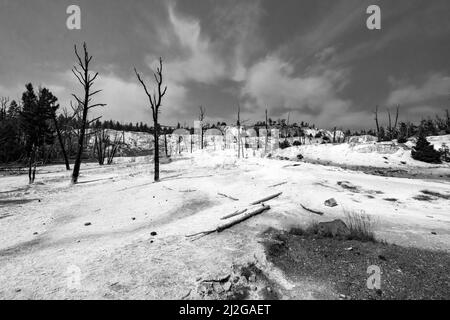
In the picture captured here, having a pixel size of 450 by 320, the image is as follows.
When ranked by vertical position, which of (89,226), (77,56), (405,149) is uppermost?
(77,56)

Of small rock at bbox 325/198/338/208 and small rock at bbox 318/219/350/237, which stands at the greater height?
small rock at bbox 325/198/338/208

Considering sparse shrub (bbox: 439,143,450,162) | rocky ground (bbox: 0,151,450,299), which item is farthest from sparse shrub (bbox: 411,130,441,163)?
rocky ground (bbox: 0,151,450,299)

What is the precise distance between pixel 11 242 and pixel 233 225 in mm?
5950

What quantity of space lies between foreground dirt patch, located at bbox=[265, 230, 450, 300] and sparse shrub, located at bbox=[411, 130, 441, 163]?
91.6ft

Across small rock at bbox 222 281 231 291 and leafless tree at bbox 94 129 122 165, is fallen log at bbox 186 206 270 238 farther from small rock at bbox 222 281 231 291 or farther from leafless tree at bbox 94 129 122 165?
leafless tree at bbox 94 129 122 165

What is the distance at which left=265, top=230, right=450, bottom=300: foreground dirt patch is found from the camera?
12.3ft

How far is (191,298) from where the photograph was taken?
3.61 m

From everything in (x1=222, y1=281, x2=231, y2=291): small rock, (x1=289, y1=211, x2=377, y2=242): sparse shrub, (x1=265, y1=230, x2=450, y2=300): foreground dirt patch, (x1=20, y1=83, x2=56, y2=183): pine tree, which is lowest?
(x1=222, y1=281, x2=231, y2=291): small rock

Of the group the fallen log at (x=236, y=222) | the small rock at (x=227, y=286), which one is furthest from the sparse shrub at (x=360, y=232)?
the small rock at (x=227, y=286)

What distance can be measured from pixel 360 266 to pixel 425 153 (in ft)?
98.1

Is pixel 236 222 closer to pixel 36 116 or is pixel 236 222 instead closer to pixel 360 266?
pixel 360 266

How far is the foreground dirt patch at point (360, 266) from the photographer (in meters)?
3.73
